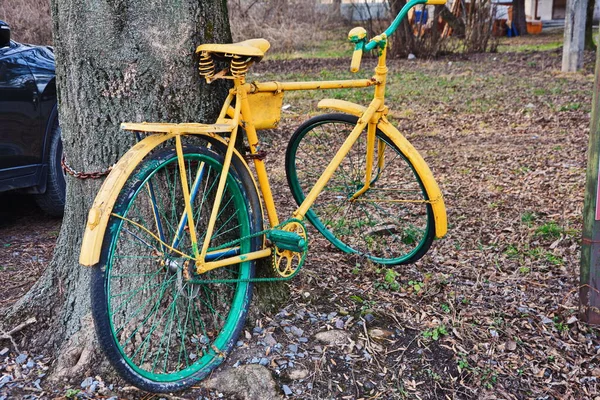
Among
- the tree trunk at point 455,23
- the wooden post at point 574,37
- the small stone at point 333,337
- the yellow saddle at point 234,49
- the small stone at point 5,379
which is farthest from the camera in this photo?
the tree trunk at point 455,23

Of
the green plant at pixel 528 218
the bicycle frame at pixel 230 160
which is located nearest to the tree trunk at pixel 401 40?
the green plant at pixel 528 218

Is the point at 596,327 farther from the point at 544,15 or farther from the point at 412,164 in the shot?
the point at 544,15

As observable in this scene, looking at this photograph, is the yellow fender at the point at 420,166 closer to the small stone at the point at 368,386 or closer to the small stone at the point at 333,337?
the small stone at the point at 333,337

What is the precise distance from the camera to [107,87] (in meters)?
2.77

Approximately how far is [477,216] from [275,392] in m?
2.48

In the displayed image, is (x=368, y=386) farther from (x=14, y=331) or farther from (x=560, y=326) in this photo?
(x=14, y=331)

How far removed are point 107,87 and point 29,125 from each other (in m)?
1.95

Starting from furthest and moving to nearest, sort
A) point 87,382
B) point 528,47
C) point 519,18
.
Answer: point 519,18 → point 528,47 → point 87,382

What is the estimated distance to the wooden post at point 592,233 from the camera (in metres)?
3.17

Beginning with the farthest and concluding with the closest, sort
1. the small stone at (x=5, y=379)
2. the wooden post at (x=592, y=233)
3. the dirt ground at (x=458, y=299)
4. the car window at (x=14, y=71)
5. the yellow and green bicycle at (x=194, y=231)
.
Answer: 1. the car window at (x=14, y=71)
2. the wooden post at (x=592, y=233)
3. the dirt ground at (x=458, y=299)
4. the small stone at (x=5, y=379)
5. the yellow and green bicycle at (x=194, y=231)

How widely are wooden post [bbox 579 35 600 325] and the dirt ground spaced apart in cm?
11

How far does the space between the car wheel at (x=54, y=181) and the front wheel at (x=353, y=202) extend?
1746 millimetres

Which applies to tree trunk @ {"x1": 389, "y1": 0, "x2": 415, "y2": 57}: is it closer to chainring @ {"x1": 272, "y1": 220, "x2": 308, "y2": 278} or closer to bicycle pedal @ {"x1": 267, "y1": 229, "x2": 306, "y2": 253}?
chainring @ {"x1": 272, "y1": 220, "x2": 308, "y2": 278}

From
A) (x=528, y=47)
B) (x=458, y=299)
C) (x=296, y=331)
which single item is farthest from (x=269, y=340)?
(x=528, y=47)
